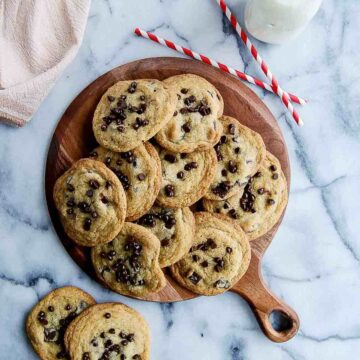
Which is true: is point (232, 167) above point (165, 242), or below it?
above

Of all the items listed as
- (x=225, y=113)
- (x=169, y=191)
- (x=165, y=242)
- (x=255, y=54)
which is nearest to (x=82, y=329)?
(x=165, y=242)

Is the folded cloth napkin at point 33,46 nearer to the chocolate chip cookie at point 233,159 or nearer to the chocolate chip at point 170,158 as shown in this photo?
the chocolate chip at point 170,158

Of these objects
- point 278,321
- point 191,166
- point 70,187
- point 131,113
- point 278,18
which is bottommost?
point 278,321

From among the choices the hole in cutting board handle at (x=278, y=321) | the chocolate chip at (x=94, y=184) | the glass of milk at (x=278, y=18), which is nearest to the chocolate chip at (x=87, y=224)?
the chocolate chip at (x=94, y=184)

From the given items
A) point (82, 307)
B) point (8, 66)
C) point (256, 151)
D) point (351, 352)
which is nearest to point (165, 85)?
point (256, 151)

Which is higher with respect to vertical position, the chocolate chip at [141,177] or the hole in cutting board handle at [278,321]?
the chocolate chip at [141,177]

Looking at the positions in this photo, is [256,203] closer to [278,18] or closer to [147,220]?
[147,220]

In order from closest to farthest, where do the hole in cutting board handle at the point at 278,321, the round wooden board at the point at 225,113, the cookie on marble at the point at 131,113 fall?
the cookie on marble at the point at 131,113 < the round wooden board at the point at 225,113 < the hole in cutting board handle at the point at 278,321
